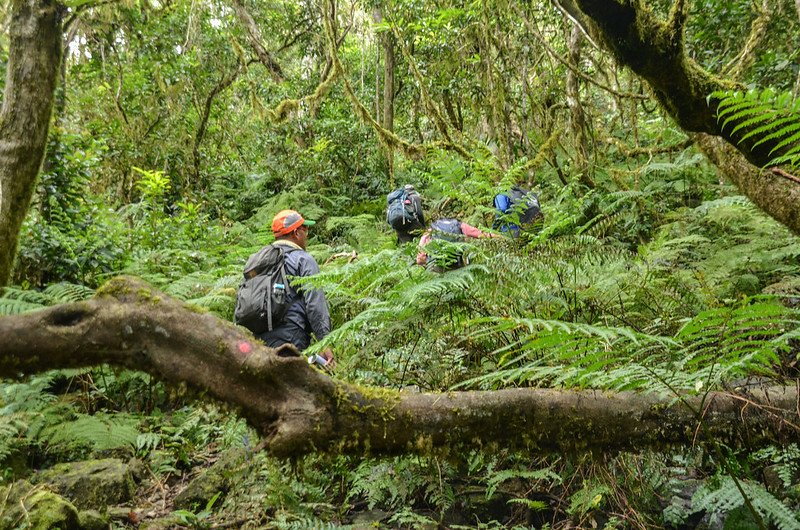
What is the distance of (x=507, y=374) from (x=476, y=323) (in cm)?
101

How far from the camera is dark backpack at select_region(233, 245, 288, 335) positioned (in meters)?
4.26

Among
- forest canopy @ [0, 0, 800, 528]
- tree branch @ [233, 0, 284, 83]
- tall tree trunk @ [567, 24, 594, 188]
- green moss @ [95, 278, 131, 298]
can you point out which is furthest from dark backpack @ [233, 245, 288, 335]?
tree branch @ [233, 0, 284, 83]

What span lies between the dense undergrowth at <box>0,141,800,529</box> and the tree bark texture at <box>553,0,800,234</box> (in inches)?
33.7

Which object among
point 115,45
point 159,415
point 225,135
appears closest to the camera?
point 159,415

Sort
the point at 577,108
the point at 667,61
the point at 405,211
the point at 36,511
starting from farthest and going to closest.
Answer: the point at 577,108, the point at 405,211, the point at 36,511, the point at 667,61

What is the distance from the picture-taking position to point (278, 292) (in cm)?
432

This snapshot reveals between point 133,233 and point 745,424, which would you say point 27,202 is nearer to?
point 133,233

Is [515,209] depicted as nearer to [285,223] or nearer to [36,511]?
[285,223]

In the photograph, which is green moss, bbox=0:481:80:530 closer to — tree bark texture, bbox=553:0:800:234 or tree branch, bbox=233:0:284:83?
tree bark texture, bbox=553:0:800:234

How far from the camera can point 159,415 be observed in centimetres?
550

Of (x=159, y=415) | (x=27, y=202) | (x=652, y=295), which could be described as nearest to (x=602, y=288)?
(x=652, y=295)

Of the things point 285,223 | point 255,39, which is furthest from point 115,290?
point 255,39

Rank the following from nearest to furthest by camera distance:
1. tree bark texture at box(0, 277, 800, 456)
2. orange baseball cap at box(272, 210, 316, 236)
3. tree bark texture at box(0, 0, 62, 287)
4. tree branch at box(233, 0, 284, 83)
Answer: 1. tree bark texture at box(0, 277, 800, 456)
2. tree bark texture at box(0, 0, 62, 287)
3. orange baseball cap at box(272, 210, 316, 236)
4. tree branch at box(233, 0, 284, 83)

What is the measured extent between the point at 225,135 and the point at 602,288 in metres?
14.3
